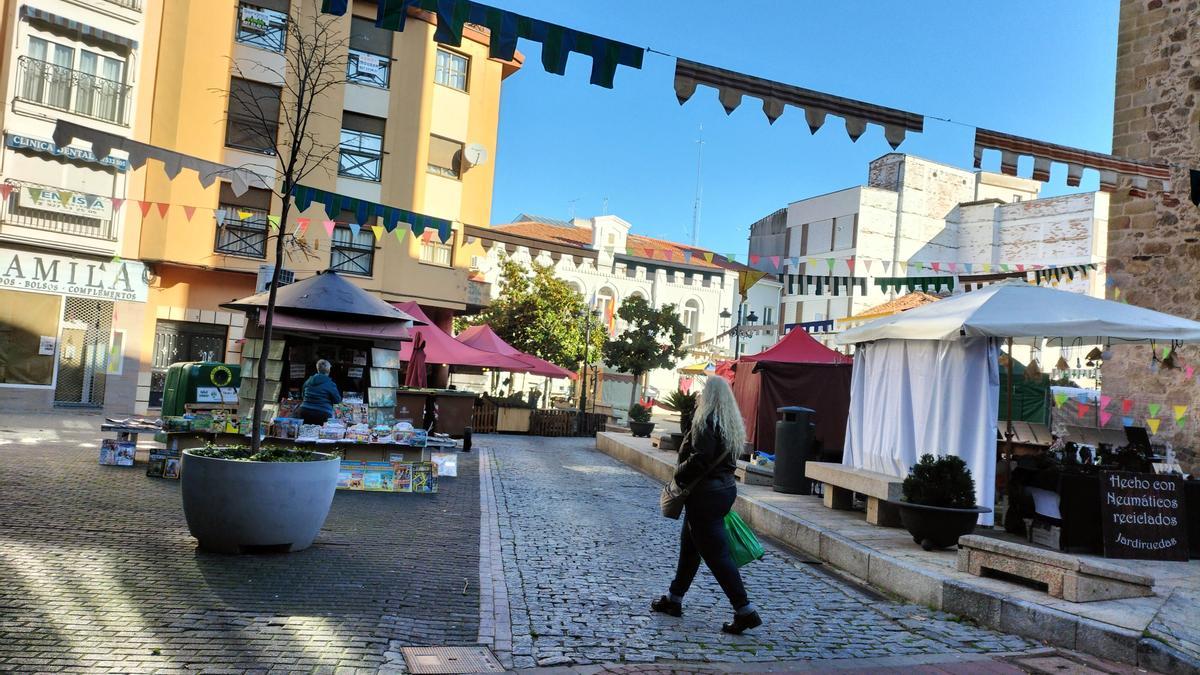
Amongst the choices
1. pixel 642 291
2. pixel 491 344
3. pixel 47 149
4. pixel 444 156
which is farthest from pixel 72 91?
pixel 642 291

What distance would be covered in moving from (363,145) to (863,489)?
2052cm

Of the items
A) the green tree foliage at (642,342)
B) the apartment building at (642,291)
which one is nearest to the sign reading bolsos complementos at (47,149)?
the green tree foliage at (642,342)

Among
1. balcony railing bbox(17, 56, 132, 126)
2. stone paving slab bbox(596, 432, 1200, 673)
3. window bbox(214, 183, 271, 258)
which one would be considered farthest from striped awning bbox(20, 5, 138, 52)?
stone paving slab bbox(596, 432, 1200, 673)

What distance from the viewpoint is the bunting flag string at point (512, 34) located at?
21.0 feet

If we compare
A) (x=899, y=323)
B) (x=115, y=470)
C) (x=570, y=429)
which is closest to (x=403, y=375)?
(x=570, y=429)

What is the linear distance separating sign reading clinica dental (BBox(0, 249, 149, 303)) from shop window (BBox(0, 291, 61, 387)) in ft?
0.93

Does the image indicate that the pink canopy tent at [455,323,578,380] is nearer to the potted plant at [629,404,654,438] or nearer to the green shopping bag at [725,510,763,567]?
the potted plant at [629,404,654,438]

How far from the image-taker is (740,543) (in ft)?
20.1

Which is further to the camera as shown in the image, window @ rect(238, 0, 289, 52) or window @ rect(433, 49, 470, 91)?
window @ rect(433, 49, 470, 91)

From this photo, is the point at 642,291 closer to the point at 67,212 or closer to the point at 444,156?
the point at 444,156

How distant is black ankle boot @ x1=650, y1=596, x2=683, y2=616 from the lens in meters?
6.15

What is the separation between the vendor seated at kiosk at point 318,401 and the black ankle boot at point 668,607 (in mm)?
7179

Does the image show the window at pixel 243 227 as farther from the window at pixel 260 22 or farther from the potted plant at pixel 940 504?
the potted plant at pixel 940 504

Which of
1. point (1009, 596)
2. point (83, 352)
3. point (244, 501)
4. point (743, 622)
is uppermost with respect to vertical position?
point (83, 352)
